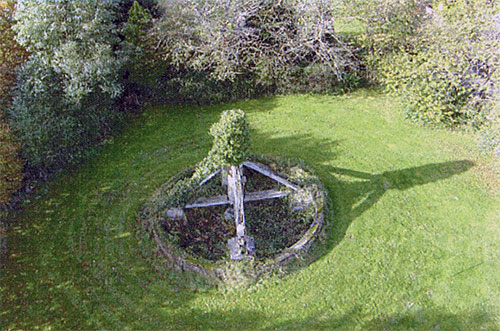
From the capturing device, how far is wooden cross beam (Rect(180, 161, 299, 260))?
11.1 metres

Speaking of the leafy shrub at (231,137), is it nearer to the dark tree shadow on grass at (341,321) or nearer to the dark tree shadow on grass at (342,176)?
the dark tree shadow on grass at (342,176)

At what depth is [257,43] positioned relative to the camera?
58.5 feet

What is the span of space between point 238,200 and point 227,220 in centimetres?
142

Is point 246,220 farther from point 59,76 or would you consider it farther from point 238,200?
point 59,76

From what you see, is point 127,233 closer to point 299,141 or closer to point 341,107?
point 299,141

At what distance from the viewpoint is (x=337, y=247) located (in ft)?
39.2

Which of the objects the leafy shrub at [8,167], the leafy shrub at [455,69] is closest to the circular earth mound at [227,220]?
the leafy shrub at [8,167]

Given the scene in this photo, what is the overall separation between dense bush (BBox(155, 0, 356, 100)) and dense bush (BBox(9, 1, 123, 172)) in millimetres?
2938

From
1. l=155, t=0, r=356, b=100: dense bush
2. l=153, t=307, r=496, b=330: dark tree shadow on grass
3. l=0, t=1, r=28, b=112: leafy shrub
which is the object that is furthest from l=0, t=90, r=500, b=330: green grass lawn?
l=0, t=1, r=28, b=112: leafy shrub

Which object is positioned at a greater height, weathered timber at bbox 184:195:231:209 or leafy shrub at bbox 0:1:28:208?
leafy shrub at bbox 0:1:28:208

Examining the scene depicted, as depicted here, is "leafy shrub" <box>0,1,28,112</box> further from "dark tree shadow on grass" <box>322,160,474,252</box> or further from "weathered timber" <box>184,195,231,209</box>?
"dark tree shadow on grass" <box>322,160,474,252</box>

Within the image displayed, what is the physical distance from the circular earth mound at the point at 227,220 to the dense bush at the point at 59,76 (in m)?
4.30

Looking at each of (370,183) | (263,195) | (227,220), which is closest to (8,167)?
(227,220)

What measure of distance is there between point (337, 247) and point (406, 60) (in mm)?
9870
